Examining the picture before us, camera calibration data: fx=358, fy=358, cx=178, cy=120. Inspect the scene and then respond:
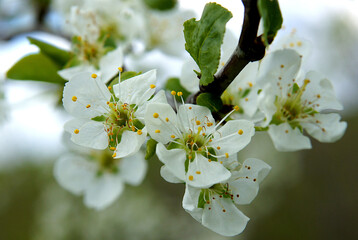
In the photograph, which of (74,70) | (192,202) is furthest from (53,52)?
(192,202)

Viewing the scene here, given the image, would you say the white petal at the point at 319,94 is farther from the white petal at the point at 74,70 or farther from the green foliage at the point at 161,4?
the green foliage at the point at 161,4

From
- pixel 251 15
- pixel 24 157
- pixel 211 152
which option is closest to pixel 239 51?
pixel 251 15

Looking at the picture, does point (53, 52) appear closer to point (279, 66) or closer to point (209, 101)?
point (209, 101)

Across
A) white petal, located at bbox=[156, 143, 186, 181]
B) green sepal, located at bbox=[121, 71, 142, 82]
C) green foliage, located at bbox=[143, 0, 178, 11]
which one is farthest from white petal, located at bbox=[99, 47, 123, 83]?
green foliage, located at bbox=[143, 0, 178, 11]

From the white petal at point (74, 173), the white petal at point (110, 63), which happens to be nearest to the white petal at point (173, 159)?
the white petal at point (110, 63)

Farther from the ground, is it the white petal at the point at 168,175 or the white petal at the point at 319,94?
the white petal at the point at 319,94

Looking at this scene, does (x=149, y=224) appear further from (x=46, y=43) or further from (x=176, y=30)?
(x=46, y=43)
